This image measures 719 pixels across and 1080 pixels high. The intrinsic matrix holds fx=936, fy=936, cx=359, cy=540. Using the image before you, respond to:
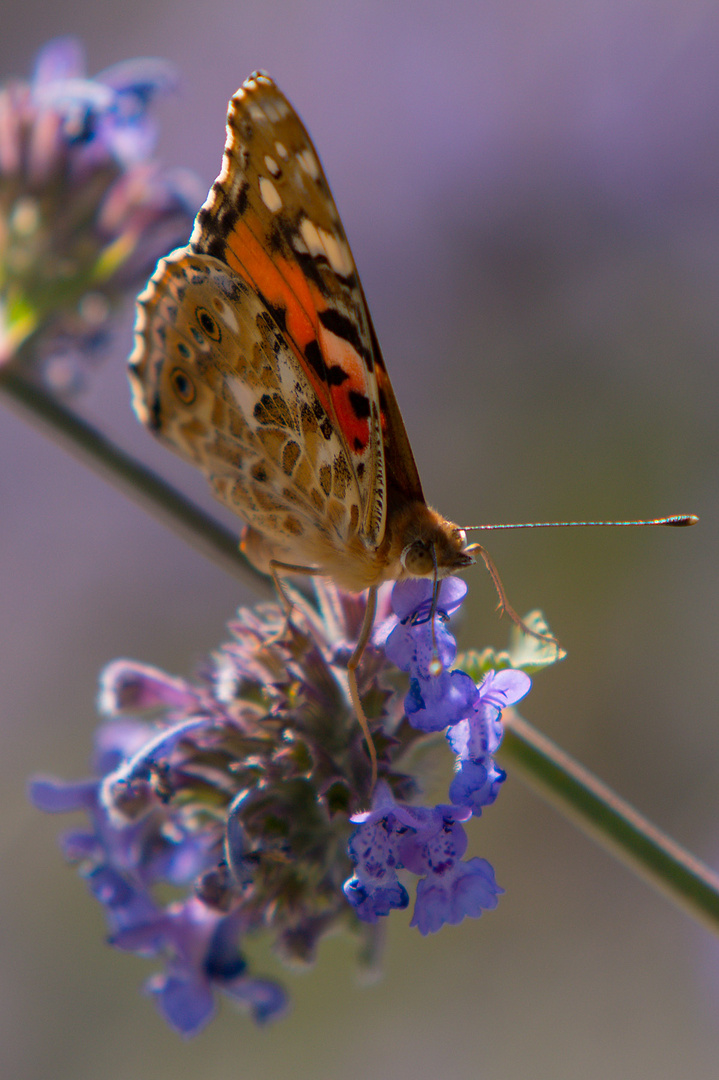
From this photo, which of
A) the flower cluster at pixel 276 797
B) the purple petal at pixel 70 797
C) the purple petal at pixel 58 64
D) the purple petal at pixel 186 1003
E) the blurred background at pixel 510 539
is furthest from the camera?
the blurred background at pixel 510 539

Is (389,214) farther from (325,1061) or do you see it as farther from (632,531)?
(325,1061)

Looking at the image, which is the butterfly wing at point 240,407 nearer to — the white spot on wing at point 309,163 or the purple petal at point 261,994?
the white spot on wing at point 309,163

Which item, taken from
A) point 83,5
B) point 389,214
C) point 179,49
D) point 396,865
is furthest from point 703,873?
point 83,5

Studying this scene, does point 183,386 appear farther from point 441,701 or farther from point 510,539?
point 510,539

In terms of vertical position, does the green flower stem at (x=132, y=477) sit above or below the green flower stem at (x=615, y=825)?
above

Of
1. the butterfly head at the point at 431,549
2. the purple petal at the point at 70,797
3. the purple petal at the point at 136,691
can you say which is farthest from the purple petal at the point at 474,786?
the purple petal at the point at 70,797

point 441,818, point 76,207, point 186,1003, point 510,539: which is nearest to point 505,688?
point 441,818

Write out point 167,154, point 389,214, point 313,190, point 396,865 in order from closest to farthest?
point 396,865 → point 313,190 → point 389,214 → point 167,154
